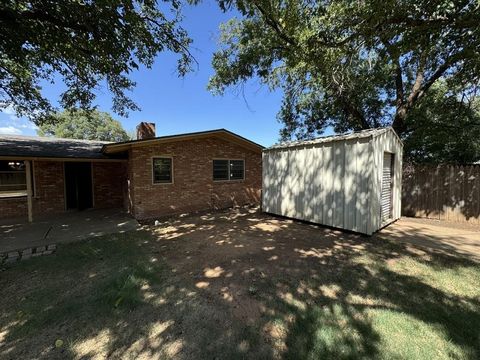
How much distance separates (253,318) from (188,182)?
7485mm

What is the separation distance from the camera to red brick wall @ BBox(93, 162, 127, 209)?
34.9 ft

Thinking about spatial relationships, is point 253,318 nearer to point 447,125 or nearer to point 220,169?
point 220,169

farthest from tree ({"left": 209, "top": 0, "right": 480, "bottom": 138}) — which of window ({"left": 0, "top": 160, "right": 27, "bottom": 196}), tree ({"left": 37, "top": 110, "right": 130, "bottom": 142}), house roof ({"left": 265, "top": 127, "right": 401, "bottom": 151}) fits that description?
tree ({"left": 37, "top": 110, "right": 130, "bottom": 142})

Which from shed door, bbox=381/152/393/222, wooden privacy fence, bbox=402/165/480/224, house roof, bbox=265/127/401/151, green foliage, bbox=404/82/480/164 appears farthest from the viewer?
green foliage, bbox=404/82/480/164

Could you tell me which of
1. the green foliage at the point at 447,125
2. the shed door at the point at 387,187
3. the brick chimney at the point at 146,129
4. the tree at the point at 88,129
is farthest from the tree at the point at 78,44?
the tree at the point at 88,129

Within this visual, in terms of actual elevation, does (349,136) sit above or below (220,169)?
above

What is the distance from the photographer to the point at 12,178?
8.81 m

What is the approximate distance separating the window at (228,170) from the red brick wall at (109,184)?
4.26 meters

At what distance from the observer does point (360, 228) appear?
5.92 meters

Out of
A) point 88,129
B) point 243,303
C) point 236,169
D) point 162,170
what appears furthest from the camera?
point 88,129

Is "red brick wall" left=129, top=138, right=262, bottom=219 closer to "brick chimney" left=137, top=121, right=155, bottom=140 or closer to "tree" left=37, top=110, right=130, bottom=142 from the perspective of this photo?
"brick chimney" left=137, top=121, right=155, bottom=140

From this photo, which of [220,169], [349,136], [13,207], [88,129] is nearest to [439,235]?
[349,136]

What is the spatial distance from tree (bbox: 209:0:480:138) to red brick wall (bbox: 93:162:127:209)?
620 cm

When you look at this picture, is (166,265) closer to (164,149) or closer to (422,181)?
(164,149)
